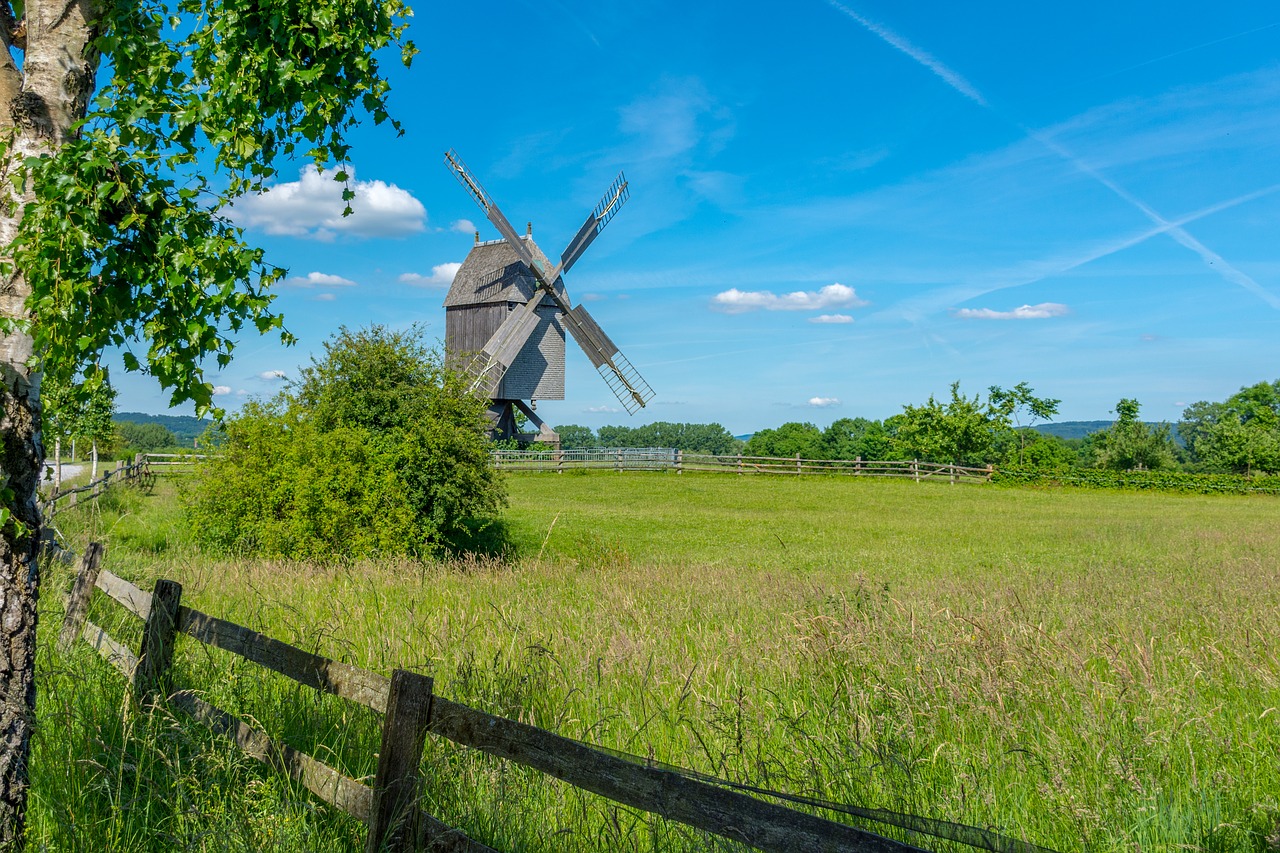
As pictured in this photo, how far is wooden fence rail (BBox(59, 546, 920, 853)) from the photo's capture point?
78.7 inches

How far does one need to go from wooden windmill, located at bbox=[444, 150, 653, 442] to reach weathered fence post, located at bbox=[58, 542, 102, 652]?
30262 mm

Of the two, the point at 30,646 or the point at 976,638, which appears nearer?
the point at 30,646

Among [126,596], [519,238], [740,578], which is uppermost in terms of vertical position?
[519,238]

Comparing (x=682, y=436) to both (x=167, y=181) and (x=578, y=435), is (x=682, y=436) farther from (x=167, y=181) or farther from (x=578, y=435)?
(x=167, y=181)

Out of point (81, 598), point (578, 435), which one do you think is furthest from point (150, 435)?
point (81, 598)

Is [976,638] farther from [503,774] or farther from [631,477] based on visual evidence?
[631,477]

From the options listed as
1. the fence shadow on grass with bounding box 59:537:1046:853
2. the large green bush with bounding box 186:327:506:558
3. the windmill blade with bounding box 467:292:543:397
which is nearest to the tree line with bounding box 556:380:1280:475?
the windmill blade with bounding box 467:292:543:397

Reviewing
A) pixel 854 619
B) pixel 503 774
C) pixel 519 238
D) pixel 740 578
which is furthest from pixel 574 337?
pixel 503 774

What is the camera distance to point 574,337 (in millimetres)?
40719

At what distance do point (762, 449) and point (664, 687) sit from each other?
333 ft

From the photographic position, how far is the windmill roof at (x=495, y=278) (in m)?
38.2

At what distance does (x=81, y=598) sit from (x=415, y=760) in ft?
14.6

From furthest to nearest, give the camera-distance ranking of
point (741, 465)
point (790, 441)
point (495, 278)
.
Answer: point (790, 441), point (741, 465), point (495, 278)

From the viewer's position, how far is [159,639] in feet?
14.7
